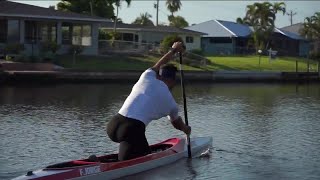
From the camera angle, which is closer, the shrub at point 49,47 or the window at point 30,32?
the shrub at point 49,47

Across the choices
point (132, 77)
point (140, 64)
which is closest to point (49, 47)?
point (140, 64)

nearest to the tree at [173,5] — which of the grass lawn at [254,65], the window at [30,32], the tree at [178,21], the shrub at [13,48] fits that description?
the tree at [178,21]

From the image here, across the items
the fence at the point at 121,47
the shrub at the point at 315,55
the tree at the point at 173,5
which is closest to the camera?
the fence at the point at 121,47

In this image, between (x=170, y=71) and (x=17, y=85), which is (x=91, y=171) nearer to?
(x=170, y=71)

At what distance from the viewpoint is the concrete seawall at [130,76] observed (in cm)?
4166

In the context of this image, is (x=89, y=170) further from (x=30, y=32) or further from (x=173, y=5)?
(x=173, y=5)

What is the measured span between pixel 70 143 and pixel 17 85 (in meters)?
23.4

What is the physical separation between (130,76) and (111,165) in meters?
33.8

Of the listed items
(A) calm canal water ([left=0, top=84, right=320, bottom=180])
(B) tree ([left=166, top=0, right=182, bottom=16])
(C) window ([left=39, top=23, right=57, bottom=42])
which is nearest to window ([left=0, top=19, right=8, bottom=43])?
(C) window ([left=39, top=23, right=57, bottom=42])

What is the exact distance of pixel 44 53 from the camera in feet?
157

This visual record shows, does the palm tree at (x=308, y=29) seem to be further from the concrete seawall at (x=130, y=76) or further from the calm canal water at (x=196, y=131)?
the calm canal water at (x=196, y=131)

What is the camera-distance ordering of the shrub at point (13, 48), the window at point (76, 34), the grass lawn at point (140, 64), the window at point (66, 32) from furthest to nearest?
the window at point (76, 34) < the window at point (66, 32) < the grass lawn at point (140, 64) < the shrub at point (13, 48)

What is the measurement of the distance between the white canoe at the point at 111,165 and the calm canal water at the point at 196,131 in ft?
0.80

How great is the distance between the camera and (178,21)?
115 m
